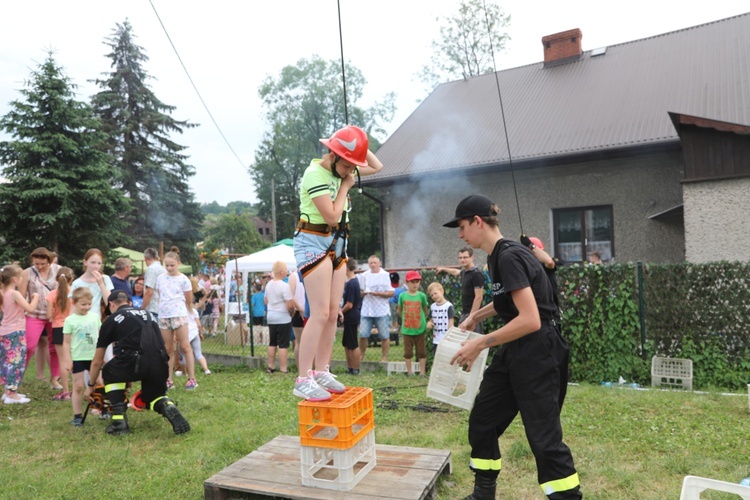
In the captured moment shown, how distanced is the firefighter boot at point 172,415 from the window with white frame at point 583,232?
11.4m

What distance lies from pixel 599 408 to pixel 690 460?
1.70 metres

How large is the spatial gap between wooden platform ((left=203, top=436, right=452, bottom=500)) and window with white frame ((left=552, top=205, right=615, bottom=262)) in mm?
11050

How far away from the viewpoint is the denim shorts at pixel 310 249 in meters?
3.76

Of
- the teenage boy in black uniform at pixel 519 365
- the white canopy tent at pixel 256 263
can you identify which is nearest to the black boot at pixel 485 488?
the teenage boy in black uniform at pixel 519 365

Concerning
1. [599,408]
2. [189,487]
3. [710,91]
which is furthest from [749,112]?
[189,487]

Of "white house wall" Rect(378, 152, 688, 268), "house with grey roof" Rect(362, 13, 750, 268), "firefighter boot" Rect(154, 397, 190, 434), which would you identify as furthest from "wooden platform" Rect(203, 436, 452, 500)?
"white house wall" Rect(378, 152, 688, 268)

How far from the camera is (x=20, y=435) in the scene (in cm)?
589

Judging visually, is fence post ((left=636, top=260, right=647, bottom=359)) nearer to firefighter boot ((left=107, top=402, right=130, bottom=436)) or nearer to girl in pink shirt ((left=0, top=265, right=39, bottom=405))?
firefighter boot ((left=107, top=402, right=130, bottom=436))

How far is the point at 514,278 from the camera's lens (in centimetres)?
315

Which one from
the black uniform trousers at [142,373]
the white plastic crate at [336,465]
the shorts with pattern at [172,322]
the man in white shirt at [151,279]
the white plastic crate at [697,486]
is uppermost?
the man in white shirt at [151,279]

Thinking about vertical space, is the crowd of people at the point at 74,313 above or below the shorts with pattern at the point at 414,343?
above

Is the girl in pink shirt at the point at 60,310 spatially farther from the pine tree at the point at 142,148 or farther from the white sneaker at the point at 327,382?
the pine tree at the point at 142,148

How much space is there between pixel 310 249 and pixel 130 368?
3174 mm

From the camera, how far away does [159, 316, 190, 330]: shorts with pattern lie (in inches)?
297
